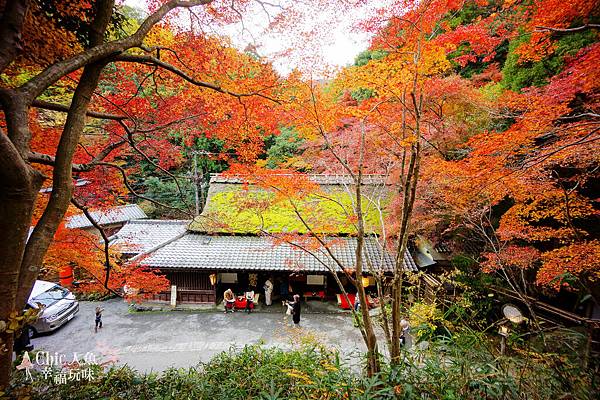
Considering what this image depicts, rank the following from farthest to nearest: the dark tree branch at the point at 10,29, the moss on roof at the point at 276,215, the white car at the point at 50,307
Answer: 1. the moss on roof at the point at 276,215
2. the white car at the point at 50,307
3. the dark tree branch at the point at 10,29

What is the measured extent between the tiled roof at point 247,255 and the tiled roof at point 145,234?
53.9 inches

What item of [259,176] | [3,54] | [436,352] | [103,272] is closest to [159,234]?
[103,272]

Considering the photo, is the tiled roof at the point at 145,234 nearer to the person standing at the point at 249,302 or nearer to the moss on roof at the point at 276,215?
the moss on roof at the point at 276,215

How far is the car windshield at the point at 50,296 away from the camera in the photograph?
10.3 metres

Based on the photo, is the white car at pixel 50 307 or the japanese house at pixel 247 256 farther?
the japanese house at pixel 247 256

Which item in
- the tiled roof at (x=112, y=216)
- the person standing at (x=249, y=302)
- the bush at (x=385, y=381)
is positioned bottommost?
the person standing at (x=249, y=302)

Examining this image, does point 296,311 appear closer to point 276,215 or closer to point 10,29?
point 276,215

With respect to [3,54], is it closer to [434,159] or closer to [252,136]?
[252,136]

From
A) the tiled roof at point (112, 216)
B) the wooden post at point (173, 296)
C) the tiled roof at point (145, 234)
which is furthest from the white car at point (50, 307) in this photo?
the tiled roof at point (112, 216)

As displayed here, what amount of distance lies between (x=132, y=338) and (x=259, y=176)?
25.8 feet

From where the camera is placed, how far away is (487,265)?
8.52 m

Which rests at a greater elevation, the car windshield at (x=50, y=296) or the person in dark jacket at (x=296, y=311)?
the car windshield at (x=50, y=296)

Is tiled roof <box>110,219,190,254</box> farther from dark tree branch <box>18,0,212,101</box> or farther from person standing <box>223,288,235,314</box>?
dark tree branch <box>18,0,212,101</box>

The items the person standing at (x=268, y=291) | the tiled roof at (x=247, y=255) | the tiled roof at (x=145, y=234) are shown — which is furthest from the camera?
the tiled roof at (x=145, y=234)
